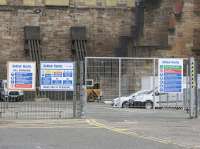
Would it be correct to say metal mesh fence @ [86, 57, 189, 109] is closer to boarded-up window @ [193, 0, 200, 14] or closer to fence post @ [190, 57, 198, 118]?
fence post @ [190, 57, 198, 118]

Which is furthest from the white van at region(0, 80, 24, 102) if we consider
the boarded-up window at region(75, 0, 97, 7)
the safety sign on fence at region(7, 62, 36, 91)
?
the boarded-up window at region(75, 0, 97, 7)

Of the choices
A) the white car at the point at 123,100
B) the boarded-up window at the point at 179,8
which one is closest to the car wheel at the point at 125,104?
the white car at the point at 123,100

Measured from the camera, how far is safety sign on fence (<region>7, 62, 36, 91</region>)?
24469 mm

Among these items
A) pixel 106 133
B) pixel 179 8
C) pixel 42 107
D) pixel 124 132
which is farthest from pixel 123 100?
pixel 179 8

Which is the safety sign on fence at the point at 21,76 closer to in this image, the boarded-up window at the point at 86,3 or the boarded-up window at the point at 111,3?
the boarded-up window at the point at 86,3

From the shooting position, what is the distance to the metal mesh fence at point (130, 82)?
28561 mm

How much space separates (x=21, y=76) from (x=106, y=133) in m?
6.51

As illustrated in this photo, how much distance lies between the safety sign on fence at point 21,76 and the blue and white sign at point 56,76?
1.42 ft

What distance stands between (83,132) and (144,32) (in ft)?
142

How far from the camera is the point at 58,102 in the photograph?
85.1 feet

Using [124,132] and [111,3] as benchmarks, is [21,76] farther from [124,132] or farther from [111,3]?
[111,3]

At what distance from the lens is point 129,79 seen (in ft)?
99.3

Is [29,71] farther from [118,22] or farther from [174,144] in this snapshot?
[118,22]

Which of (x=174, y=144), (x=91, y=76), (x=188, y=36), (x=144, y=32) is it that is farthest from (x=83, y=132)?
(x=144, y=32)
